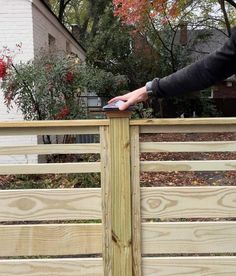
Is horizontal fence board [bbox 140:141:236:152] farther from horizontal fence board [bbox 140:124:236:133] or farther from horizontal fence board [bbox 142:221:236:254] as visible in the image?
horizontal fence board [bbox 142:221:236:254]

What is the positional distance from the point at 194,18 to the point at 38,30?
1223cm

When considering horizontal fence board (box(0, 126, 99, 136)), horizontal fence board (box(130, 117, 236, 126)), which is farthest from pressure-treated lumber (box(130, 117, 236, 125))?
horizontal fence board (box(0, 126, 99, 136))

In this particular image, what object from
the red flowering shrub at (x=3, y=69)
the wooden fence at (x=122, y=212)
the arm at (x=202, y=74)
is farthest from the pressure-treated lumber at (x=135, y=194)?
the red flowering shrub at (x=3, y=69)

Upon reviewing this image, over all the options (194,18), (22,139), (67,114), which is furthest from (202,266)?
(194,18)

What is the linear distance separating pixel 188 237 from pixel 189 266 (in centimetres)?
17

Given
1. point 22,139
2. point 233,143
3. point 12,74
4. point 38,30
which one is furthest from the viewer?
point 38,30

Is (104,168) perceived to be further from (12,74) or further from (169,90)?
(12,74)

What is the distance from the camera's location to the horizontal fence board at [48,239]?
2.85 metres

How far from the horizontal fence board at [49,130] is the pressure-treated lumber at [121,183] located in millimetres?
139

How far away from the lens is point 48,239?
2855 mm

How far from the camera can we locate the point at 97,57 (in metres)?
19.3

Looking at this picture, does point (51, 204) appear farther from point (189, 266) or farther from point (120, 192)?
point (189, 266)

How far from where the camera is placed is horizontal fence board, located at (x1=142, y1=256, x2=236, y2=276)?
2.85 m

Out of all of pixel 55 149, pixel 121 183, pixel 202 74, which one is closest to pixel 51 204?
pixel 55 149
